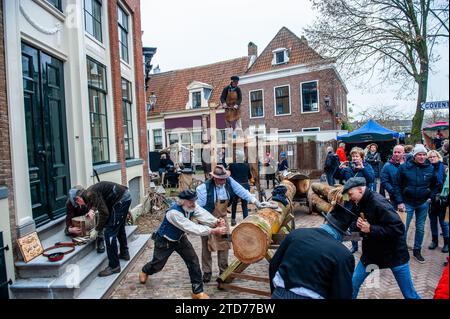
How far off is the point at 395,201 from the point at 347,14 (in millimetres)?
9645

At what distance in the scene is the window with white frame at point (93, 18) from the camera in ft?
22.6

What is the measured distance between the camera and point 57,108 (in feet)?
18.2

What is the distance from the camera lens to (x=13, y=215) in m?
4.07

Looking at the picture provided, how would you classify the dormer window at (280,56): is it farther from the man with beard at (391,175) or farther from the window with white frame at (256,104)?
the man with beard at (391,175)

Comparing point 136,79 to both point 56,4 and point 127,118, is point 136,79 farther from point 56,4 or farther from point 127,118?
point 56,4

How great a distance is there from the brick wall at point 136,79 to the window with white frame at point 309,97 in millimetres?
12157

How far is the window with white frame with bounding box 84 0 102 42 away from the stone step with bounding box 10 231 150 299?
4889mm

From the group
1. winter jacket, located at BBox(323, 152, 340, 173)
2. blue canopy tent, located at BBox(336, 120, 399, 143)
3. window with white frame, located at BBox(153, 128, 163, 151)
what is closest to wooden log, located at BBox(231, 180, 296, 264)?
winter jacket, located at BBox(323, 152, 340, 173)

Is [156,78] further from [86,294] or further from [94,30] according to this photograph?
[86,294]

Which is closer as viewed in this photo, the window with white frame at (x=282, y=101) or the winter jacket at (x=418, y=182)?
the winter jacket at (x=418, y=182)

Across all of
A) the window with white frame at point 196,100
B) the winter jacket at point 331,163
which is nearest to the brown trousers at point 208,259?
the winter jacket at point 331,163

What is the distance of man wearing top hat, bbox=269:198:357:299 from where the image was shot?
83.2 inches

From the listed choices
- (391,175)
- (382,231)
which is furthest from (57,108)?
(391,175)

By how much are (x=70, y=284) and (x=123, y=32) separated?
7.37m
